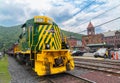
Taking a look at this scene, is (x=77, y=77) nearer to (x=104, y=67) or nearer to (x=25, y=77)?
(x=25, y=77)

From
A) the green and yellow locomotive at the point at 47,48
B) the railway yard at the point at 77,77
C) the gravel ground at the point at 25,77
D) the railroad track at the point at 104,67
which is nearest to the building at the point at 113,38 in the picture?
the railroad track at the point at 104,67

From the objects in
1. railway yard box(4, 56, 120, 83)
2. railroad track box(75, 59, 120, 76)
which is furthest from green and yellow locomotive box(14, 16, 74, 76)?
railroad track box(75, 59, 120, 76)

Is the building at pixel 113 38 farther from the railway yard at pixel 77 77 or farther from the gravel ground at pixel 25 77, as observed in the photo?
the gravel ground at pixel 25 77

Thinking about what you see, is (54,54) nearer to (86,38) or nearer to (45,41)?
(45,41)

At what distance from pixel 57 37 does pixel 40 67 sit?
251 centimetres

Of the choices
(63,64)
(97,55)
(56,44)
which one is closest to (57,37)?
(56,44)

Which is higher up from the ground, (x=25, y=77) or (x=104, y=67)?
(x=104, y=67)

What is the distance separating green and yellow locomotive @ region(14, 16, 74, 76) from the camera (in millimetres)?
8414

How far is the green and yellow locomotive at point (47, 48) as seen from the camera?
8.41 metres

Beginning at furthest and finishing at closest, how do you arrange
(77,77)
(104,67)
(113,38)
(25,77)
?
(113,38), (104,67), (25,77), (77,77)

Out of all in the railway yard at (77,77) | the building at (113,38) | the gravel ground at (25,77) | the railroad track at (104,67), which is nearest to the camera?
the railway yard at (77,77)

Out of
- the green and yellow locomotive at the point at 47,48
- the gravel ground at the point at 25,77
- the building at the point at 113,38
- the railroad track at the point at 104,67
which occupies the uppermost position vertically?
the building at the point at 113,38

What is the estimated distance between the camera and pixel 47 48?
9422mm

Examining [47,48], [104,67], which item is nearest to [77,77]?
[47,48]
